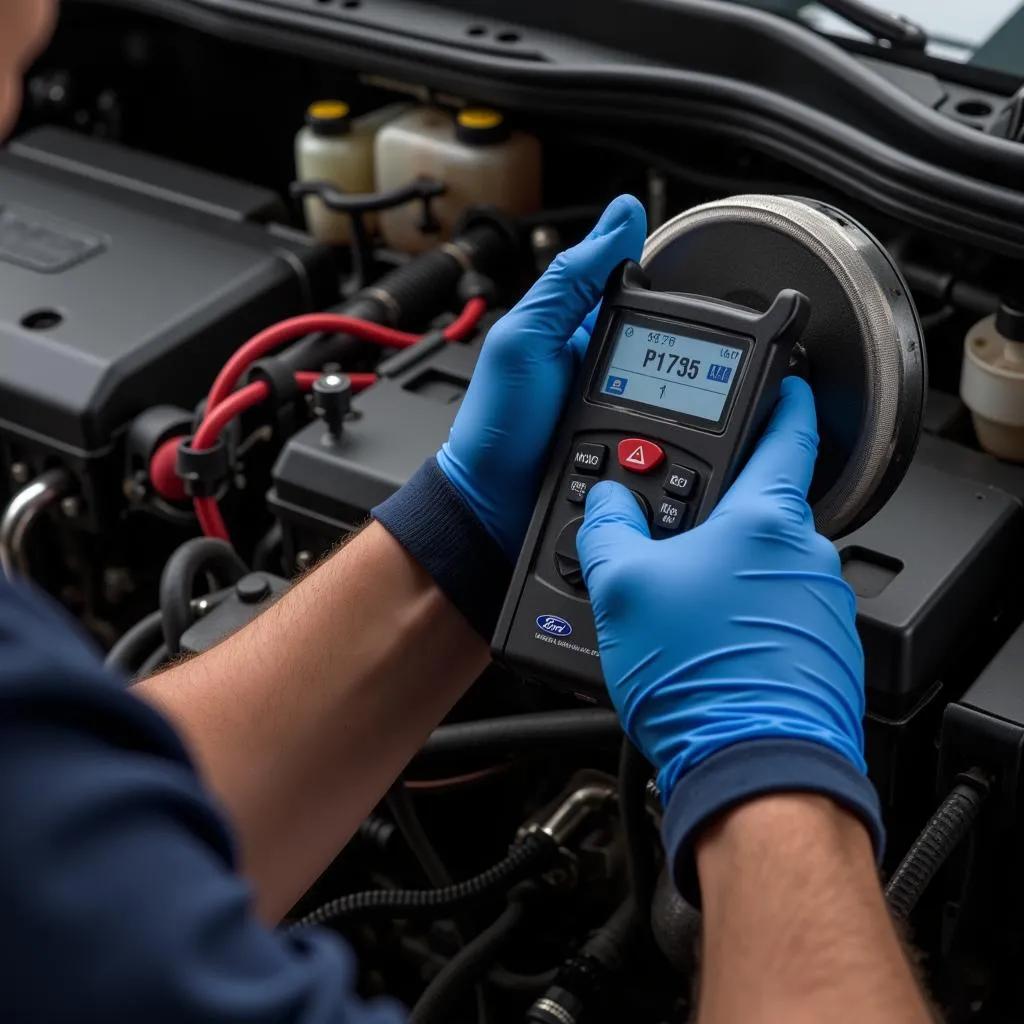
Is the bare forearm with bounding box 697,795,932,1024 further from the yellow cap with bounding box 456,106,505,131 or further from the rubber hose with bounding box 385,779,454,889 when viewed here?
the yellow cap with bounding box 456,106,505,131

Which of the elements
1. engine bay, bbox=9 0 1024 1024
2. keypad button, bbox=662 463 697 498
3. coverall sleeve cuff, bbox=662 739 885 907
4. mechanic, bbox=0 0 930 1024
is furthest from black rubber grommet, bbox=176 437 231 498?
coverall sleeve cuff, bbox=662 739 885 907

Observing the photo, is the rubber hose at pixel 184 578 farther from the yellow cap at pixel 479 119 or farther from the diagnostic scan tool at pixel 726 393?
the yellow cap at pixel 479 119

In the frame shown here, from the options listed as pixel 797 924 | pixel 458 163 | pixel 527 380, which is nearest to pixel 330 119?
pixel 458 163

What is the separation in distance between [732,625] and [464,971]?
16.7 inches

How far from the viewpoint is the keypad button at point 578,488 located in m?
0.85

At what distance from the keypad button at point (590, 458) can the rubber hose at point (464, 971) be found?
15.0 inches

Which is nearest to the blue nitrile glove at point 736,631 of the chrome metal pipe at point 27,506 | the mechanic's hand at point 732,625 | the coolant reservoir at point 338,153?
the mechanic's hand at point 732,625

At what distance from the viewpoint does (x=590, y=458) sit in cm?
85

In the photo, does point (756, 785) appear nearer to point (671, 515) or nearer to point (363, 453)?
point (671, 515)

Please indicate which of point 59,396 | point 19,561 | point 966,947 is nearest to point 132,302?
point 59,396

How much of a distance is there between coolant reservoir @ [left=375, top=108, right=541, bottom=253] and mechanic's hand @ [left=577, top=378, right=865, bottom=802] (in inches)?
24.7

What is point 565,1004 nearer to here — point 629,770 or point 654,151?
point 629,770

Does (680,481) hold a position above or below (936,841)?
above

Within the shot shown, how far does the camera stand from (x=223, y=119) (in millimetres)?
1623
